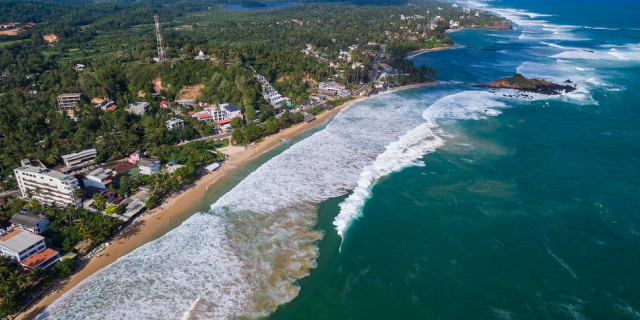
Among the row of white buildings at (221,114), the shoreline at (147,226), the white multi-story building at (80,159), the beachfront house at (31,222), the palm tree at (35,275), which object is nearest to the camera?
the palm tree at (35,275)

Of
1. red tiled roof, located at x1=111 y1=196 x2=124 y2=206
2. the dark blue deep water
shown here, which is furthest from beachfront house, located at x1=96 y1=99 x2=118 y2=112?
the dark blue deep water

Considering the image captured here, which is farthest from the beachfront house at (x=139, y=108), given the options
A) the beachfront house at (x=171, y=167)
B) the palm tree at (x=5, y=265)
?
the palm tree at (x=5, y=265)

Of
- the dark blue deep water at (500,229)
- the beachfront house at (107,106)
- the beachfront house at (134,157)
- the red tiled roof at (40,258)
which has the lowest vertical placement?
the dark blue deep water at (500,229)

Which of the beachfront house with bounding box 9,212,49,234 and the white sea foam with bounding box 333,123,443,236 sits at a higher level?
the beachfront house with bounding box 9,212,49,234

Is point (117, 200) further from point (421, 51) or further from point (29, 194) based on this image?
point (421, 51)

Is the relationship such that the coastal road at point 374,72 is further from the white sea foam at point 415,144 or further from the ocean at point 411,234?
the ocean at point 411,234

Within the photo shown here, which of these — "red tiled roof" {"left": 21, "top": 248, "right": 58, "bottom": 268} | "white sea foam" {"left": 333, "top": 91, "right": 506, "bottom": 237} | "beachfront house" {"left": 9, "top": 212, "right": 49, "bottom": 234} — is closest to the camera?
"red tiled roof" {"left": 21, "top": 248, "right": 58, "bottom": 268}

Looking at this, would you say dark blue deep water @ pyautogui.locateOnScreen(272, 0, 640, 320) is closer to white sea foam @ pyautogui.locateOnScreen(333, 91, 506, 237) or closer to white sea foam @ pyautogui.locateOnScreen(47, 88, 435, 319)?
white sea foam @ pyautogui.locateOnScreen(333, 91, 506, 237)
